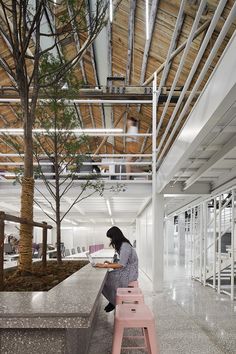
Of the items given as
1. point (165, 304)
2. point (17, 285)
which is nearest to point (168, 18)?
point (165, 304)

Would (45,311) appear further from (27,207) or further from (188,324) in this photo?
(188,324)

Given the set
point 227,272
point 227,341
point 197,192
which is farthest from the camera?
point 227,272

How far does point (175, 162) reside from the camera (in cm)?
530

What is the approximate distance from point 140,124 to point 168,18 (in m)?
5.66

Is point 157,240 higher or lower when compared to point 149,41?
lower

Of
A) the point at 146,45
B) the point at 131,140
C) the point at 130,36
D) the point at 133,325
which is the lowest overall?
the point at 133,325

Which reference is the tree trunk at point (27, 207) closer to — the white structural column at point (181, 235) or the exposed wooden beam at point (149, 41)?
the exposed wooden beam at point (149, 41)

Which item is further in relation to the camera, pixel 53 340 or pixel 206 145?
pixel 206 145

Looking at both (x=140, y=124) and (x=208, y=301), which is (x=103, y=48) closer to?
(x=140, y=124)

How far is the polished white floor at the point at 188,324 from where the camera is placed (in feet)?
13.2

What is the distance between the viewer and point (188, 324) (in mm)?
5098

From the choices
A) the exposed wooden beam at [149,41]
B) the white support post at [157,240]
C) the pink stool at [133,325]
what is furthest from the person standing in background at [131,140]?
the pink stool at [133,325]

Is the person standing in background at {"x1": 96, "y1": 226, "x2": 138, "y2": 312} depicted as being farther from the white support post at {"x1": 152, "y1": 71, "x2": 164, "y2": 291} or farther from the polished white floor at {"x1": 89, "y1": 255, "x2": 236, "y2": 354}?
the white support post at {"x1": 152, "y1": 71, "x2": 164, "y2": 291}

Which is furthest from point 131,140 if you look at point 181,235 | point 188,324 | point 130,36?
point 181,235
